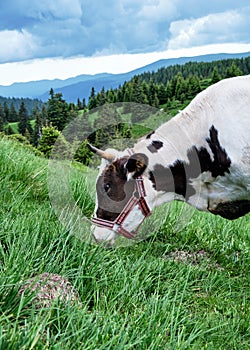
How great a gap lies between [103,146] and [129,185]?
0.70 m

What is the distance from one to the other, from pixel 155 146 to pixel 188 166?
1.55 ft

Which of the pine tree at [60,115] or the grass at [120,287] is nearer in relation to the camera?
the grass at [120,287]

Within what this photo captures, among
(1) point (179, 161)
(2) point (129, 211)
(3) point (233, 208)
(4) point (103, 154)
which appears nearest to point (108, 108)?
(4) point (103, 154)

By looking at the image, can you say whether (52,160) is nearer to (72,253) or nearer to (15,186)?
(15,186)

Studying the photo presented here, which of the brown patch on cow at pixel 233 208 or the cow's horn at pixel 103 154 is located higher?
the cow's horn at pixel 103 154

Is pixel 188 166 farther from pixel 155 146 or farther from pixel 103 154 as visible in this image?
pixel 103 154

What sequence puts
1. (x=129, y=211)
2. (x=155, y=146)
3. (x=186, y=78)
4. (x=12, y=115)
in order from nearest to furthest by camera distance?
(x=129, y=211) → (x=155, y=146) → (x=12, y=115) → (x=186, y=78)

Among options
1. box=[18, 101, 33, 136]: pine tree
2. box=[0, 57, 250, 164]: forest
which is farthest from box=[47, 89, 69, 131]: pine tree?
box=[18, 101, 33, 136]: pine tree

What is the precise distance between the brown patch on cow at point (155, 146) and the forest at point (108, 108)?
358 millimetres

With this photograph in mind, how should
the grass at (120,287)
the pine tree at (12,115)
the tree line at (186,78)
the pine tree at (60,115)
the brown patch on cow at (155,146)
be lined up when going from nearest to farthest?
the grass at (120,287)
the brown patch on cow at (155,146)
the pine tree at (60,115)
the tree line at (186,78)
the pine tree at (12,115)

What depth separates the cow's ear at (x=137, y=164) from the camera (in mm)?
5113

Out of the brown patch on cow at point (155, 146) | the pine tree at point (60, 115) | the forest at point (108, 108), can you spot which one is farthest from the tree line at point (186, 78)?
the brown patch on cow at point (155, 146)

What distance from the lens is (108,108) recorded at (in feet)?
19.8

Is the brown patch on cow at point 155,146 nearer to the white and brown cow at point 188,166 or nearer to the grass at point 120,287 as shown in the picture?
the white and brown cow at point 188,166
